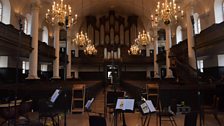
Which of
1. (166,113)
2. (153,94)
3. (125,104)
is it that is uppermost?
(125,104)

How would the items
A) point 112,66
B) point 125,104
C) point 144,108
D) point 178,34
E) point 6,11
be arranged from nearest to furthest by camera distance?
1. point 125,104
2. point 144,108
3. point 6,11
4. point 112,66
5. point 178,34

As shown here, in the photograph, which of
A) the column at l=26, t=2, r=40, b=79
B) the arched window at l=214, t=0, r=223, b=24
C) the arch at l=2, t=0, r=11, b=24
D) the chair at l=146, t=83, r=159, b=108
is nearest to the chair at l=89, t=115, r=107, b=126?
the chair at l=146, t=83, r=159, b=108

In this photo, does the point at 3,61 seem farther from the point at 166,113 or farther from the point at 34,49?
the point at 166,113

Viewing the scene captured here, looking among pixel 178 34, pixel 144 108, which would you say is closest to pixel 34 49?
pixel 144 108

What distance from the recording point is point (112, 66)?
16.6m

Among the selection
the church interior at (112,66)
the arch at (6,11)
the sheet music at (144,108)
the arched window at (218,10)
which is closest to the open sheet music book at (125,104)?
the church interior at (112,66)

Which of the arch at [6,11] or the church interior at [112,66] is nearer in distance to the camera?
the church interior at [112,66]

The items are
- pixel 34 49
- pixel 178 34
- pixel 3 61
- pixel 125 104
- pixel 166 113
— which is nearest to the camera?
pixel 125 104

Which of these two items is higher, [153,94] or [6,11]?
[6,11]

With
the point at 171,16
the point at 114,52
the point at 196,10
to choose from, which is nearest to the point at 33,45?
the point at 171,16

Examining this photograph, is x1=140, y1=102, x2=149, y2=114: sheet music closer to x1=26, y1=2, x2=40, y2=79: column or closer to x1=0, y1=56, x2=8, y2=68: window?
x1=26, y1=2, x2=40, y2=79: column

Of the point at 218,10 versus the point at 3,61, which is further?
the point at 3,61

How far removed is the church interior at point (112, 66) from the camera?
582cm

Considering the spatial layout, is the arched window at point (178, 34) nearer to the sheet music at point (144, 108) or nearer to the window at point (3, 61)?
the window at point (3, 61)
